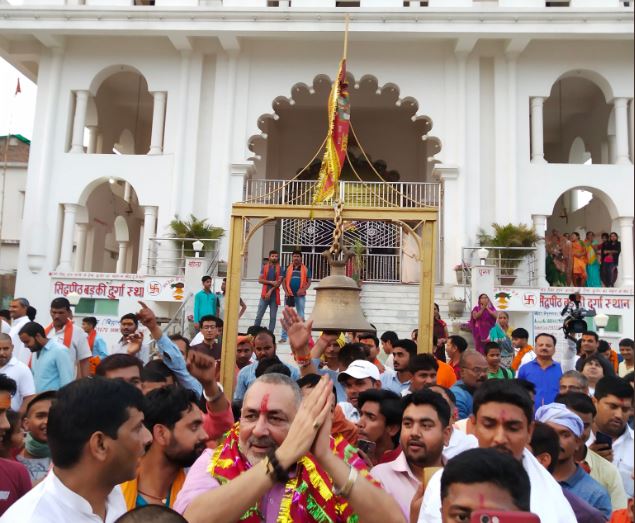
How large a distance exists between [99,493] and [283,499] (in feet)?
2.12

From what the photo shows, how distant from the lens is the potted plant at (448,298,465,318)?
509 inches

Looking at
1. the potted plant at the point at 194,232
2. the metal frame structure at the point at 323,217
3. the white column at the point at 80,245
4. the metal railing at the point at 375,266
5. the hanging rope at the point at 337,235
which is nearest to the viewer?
the hanging rope at the point at 337,235

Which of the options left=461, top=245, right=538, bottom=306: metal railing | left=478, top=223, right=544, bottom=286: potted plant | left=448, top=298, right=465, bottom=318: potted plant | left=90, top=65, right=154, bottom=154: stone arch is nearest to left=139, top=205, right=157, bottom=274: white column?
left=90, top=65, right=154, bottom=154: stone arch

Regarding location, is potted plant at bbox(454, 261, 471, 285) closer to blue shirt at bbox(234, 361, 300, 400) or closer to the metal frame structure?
the metal frame structure

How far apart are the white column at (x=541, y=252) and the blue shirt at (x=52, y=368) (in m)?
11.2

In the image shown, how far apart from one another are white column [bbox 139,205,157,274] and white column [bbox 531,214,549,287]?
29.5ft

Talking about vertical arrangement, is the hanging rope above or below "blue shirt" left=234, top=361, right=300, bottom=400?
above

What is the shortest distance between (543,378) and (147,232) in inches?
436

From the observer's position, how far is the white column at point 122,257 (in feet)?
72.0

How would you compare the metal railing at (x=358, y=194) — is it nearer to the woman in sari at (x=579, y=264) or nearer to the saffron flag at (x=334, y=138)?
the woman in sari at (x=579, y=264)

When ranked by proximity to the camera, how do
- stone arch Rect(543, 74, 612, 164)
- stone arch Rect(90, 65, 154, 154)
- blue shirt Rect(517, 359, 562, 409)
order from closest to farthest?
blue shirt Rect(517, 359, 562, 409) < stone arch Rect(543, 74, 612, 164) < stone arch Rect(90, 65, 154, 154)

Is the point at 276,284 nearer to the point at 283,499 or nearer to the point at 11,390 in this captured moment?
the point at 11,390

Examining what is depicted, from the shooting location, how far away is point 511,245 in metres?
14.3

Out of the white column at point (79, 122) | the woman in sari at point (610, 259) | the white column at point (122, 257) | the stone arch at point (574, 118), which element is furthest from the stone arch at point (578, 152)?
the white column at point (122, 257)
